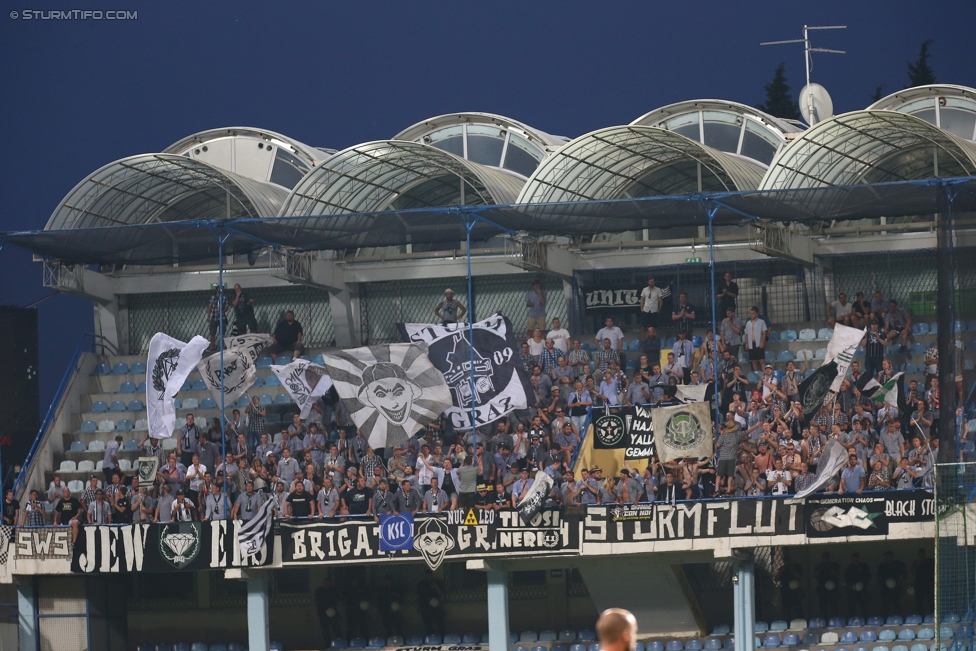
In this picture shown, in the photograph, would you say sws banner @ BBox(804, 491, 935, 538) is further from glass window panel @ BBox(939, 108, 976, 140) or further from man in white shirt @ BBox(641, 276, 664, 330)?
glass window panel @ BBox(939, 108, 976, 140)

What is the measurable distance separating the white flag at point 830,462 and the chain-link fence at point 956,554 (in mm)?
2378

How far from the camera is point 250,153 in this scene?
3125 centimetres

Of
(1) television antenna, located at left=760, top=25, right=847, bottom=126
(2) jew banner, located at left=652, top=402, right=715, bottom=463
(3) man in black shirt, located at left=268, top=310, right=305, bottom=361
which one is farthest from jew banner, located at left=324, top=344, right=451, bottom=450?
(1) television antenna, located at left=760, top=25, right=847, bottom=126

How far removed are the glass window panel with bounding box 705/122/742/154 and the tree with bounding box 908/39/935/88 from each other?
185 inches

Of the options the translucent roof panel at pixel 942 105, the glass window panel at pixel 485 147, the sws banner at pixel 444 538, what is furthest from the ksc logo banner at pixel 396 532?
the translucent roof panel at pixel 942 105

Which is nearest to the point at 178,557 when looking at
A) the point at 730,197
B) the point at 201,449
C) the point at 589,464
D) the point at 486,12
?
the point at 201,449

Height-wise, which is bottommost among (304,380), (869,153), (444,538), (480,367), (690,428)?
(444,538)

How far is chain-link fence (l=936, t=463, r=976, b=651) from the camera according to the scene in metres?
18.1

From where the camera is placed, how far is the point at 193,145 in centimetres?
3128

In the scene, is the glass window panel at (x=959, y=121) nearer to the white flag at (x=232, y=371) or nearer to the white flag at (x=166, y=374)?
the white flag at (x=232, y=371)

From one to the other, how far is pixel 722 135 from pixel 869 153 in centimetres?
371

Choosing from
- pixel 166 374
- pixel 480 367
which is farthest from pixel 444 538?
pixel 166 374

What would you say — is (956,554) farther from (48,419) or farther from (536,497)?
(48,419)

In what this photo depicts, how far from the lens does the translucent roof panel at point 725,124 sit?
2930cm
